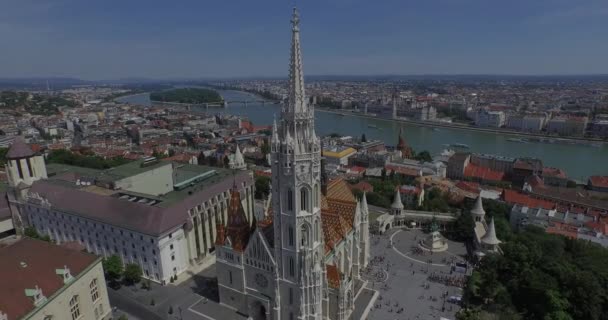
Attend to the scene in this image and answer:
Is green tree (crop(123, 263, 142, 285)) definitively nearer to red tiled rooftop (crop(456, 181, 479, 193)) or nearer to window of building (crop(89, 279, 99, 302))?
window of building (crop(89, 279, 99, 302))

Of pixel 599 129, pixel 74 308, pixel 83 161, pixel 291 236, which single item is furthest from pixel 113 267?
pixel 599 129

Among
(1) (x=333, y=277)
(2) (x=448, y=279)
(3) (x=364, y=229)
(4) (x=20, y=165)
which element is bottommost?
(2) (x=448, y=279)

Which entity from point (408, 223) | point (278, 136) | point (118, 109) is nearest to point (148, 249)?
point (278, 136)

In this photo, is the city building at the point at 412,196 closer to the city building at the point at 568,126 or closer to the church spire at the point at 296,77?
the church spire at the point at 296,77

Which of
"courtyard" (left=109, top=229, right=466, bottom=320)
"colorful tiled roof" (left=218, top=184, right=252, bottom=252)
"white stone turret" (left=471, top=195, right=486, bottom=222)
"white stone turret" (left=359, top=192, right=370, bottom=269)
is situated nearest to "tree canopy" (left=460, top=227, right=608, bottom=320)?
"courtyard" (left=109, top=229, right=466, bottom=320)

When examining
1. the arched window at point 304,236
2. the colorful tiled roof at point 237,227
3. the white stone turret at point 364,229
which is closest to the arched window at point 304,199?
the arched window at point 304,236

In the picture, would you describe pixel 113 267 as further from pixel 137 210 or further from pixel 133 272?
pixel 137 210

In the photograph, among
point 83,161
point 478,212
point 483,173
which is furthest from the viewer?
point 483,173
